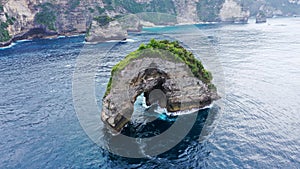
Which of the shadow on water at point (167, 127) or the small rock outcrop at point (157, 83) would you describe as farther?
the small rock outcrop at point (157, 83)

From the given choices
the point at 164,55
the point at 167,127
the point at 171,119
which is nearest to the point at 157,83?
the point at 164,55

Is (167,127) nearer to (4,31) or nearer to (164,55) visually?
(164,55)

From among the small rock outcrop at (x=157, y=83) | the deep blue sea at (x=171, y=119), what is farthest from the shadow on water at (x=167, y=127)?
the small rock outcrop at (x=157, y=83)

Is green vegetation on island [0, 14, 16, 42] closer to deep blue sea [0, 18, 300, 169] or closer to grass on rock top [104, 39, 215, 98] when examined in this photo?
deep blue sea [0, 18, 300, 169]

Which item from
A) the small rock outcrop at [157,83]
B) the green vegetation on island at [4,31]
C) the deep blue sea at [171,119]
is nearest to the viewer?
the deep blue sea at [171,119]

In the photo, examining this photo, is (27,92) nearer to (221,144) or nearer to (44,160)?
(44,160)

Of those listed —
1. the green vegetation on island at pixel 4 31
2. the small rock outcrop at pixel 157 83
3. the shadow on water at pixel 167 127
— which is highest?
the green vegetation on island at pixel 4 31

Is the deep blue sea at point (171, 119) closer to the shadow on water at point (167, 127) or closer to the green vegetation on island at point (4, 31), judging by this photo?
the shadow on water at point (167, 127)

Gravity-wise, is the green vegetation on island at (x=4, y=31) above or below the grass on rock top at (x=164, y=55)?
above
